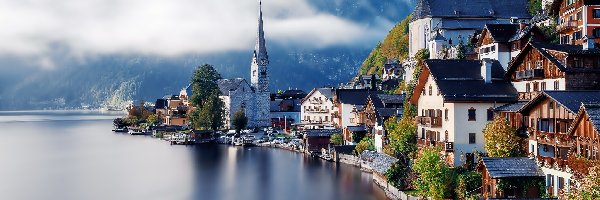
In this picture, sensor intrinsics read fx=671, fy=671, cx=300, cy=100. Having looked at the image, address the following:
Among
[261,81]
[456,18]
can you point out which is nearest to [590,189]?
[456,18]

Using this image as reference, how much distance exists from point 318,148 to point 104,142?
Answer: 157ft

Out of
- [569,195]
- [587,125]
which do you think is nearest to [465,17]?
[587,125]

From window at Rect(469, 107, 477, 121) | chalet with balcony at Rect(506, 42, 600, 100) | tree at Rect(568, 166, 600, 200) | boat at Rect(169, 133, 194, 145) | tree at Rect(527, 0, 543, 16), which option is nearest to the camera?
tree at Rect(568, 166, 600, 200)

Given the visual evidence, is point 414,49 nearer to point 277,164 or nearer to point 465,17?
point 465,17

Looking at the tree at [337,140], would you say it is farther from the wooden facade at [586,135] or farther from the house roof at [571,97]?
the wooden facade at [586,135]

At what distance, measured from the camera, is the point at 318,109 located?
12056 cm

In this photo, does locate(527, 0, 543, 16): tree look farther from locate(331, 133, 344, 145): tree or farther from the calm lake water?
the calm lake water

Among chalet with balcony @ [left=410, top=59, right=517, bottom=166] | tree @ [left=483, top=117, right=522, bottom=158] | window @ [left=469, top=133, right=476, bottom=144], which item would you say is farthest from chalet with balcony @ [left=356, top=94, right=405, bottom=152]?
tree @ [left=483, top=117, right=522, bottom=158]

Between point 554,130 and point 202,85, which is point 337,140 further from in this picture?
point 202,85

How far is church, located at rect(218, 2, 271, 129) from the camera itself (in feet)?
461

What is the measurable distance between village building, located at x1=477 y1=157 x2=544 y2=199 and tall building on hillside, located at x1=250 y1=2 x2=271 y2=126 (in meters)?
107

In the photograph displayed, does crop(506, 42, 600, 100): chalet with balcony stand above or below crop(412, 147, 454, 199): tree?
above

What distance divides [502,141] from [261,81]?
108 meters

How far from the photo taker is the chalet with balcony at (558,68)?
142 ft
